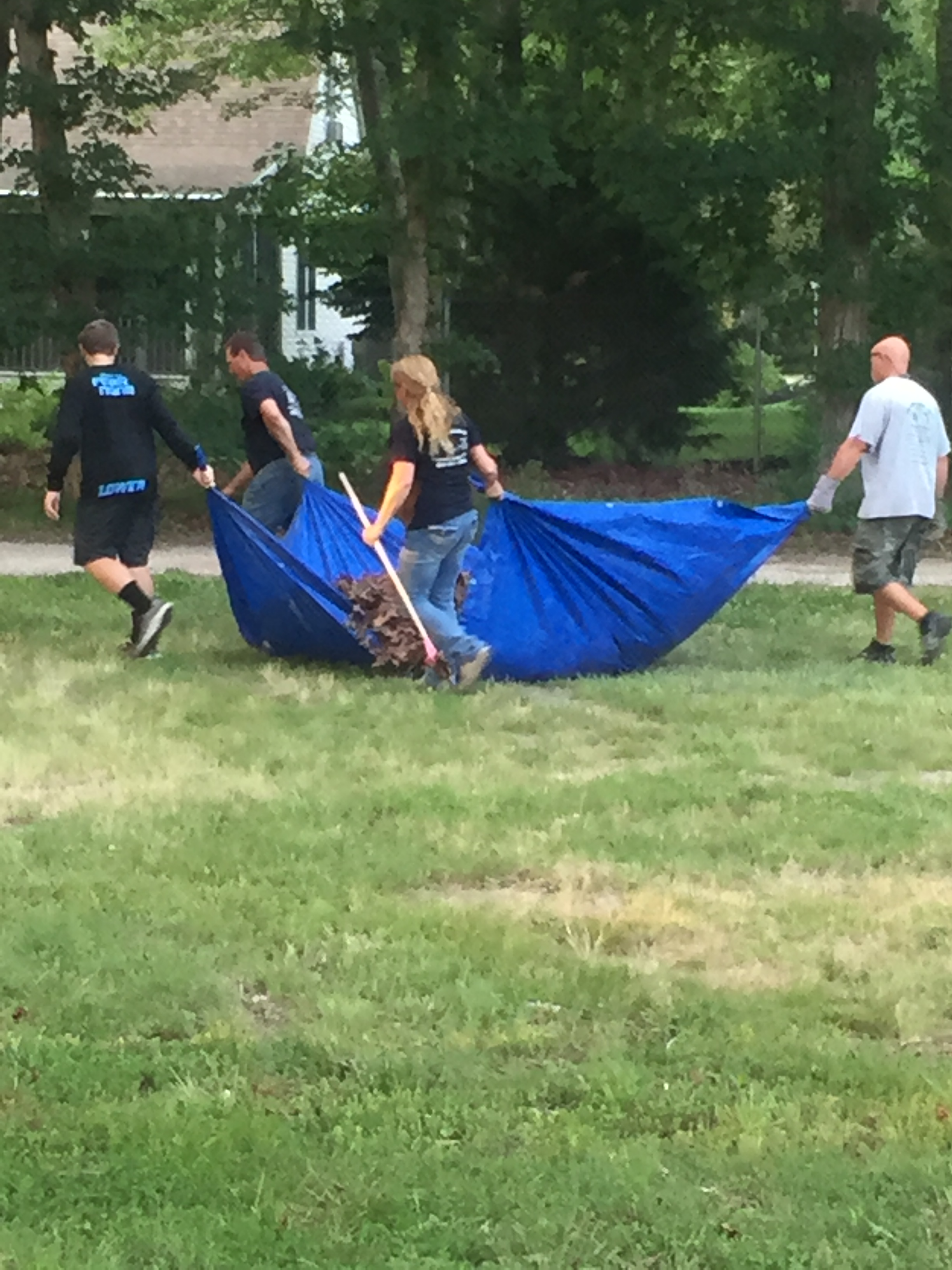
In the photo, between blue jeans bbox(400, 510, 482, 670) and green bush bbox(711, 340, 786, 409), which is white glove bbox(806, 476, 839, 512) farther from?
green bush bbox(711, 340, 786, 409)

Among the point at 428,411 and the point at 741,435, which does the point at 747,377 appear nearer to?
the point at 741,435

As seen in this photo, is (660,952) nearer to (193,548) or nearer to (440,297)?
(193,548)

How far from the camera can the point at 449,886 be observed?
5266 millimetres

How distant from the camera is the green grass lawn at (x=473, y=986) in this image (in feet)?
10.6

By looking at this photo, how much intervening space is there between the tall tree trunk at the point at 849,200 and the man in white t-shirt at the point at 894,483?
20.8 ft

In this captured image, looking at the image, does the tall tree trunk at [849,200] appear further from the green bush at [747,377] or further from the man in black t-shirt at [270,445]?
the man in black t-shirt at [270,445]

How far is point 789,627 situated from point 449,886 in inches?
226

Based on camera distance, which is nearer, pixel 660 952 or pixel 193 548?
pixel 660 952

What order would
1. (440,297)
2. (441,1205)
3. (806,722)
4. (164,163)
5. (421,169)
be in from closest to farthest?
(441,1205), (806,722), (421,169), (440,297), (164,163)

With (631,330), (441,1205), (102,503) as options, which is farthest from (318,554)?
(631,330)

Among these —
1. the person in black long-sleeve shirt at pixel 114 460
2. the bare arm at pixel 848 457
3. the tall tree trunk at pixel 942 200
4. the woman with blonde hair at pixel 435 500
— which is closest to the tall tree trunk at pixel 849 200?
the tall tree trunk at pixel 942 200

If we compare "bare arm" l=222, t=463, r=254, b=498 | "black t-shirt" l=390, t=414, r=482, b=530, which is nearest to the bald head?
"black t-shirt" l=390, t=414, r=482, b=530

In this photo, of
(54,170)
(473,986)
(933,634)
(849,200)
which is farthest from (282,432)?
(849,200)

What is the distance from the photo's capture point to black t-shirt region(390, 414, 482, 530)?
27.0ft
